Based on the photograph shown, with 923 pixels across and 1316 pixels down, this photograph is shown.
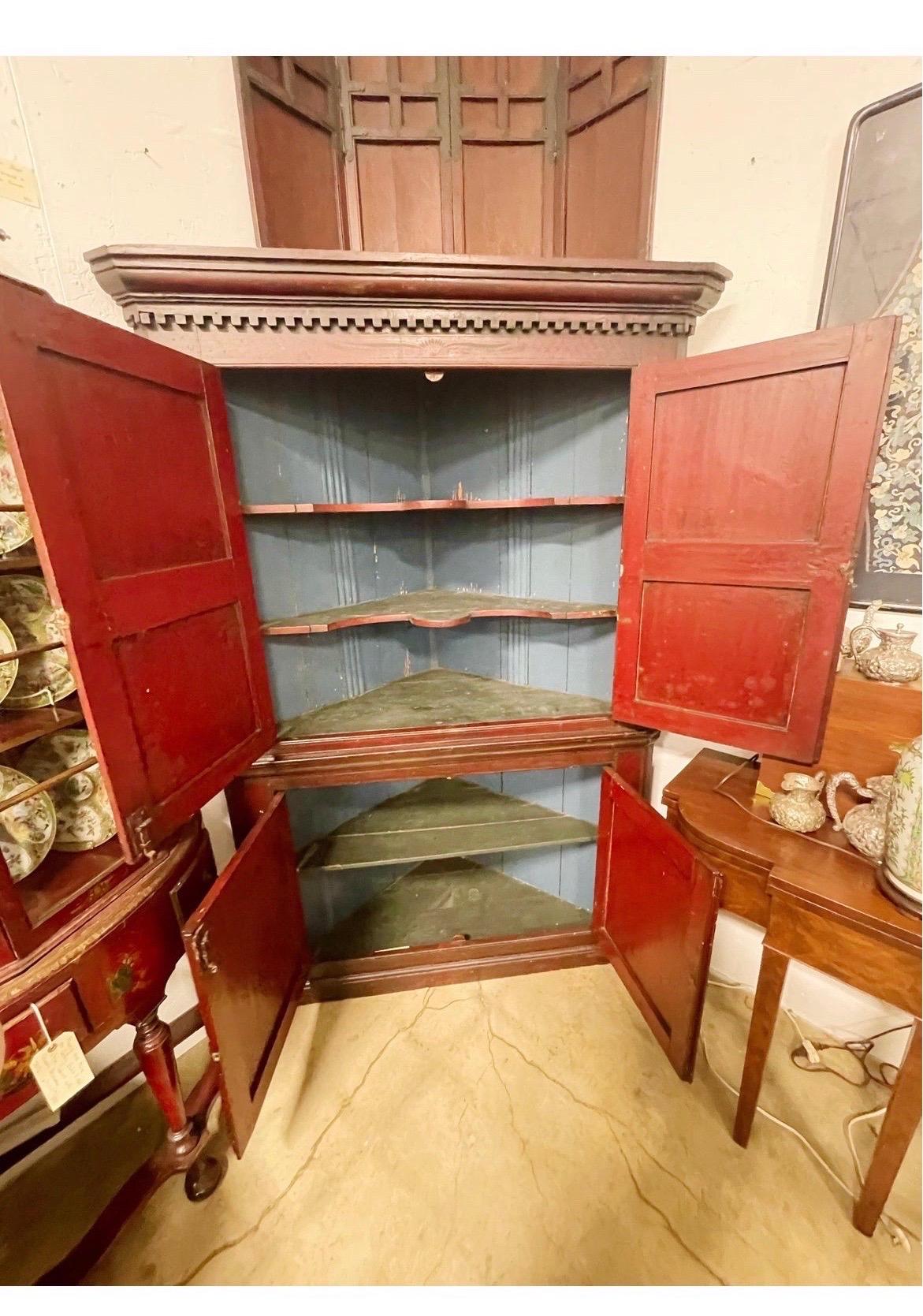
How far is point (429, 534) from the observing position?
1.87 meters

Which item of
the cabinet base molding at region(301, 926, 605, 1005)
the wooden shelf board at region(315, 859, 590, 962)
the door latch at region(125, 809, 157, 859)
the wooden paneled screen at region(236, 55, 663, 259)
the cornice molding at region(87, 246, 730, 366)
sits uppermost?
the wooden paneled screen at region(236, 55, 663, 259)

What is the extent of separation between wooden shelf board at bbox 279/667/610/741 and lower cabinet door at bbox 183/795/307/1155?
0.27 m

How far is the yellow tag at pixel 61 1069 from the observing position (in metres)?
0.75

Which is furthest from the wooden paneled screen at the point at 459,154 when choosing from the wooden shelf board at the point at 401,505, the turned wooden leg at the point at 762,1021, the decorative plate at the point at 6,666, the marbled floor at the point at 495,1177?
the marbled floor at the point at 495,1177

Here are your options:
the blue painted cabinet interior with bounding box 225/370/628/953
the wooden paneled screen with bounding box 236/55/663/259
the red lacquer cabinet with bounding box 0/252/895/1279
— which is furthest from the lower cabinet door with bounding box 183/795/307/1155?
the wooden paneled screen with bounding box 236/55/663/259

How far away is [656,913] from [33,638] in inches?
58.5

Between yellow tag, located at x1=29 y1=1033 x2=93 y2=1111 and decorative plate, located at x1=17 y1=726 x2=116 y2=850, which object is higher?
decorative plate, located at x1=17 y1=726 x2=116 y2=850

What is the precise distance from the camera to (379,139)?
134 centimetres

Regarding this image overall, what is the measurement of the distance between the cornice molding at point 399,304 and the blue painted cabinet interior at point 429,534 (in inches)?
9.2

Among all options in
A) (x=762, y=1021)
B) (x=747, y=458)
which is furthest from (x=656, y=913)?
(x=747, y=458)

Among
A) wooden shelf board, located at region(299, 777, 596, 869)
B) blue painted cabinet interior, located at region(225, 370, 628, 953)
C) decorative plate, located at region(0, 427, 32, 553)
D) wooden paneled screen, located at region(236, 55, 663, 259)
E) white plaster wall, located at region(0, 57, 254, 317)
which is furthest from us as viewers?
wooden shelf board, located at region(299, 777, 596, 869)

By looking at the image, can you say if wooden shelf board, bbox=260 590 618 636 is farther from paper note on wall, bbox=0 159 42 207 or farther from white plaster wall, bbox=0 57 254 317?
paper note on wall, bbox=0 159 42 207

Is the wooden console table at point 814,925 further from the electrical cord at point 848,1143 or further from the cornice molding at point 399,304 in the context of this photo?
the cornice molding at point 399,304

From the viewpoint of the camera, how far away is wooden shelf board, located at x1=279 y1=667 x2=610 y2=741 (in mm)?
1455
